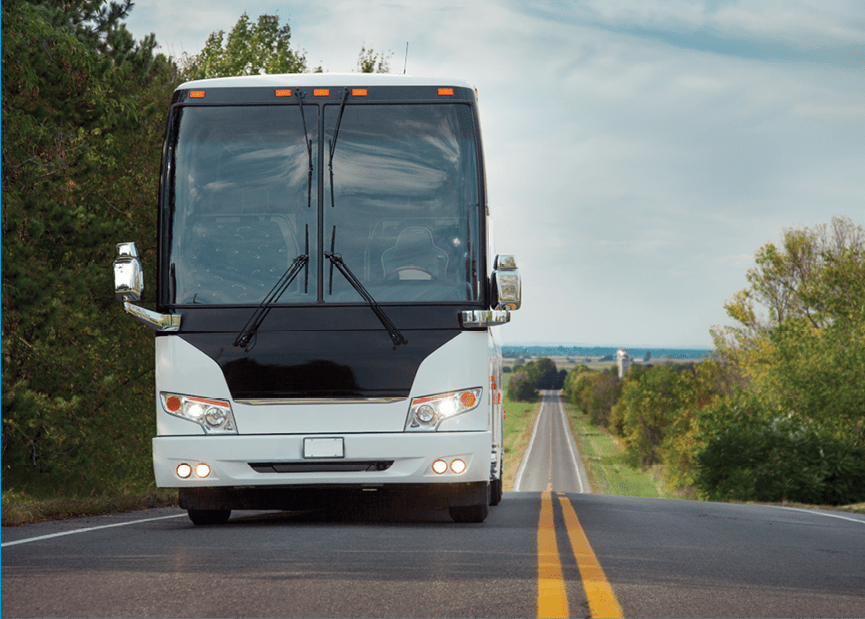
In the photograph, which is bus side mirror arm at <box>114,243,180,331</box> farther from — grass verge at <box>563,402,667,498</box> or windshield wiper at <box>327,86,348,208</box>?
grass verge at <box>563,402,667,498</box>

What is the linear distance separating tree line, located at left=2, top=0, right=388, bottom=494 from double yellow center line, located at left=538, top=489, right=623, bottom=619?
32.4ft

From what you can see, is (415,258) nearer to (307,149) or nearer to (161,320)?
(307,149)

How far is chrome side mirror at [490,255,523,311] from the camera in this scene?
772 cm

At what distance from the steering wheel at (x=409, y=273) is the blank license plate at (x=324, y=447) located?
137 cm

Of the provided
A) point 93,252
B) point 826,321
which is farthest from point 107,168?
point 826,321

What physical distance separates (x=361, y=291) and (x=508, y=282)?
3.93 feet

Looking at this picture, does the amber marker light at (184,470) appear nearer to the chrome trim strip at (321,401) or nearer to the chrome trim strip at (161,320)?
the chrome trim strip at (321,401)

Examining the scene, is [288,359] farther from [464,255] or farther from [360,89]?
[360,89]

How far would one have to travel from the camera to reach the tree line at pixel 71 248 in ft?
49.5

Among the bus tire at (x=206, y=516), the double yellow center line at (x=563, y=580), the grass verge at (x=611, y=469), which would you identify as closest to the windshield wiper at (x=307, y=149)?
the bus tire at (x=206, y=516)

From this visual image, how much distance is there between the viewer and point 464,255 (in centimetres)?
811

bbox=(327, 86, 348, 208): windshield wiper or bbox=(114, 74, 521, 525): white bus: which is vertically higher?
bbox=(327, 86, 348, 208): windshield wiper

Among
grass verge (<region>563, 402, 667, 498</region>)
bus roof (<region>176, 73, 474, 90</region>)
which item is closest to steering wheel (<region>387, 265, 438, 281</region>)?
bus roof (<region>176, 73, 474, 90</region>)

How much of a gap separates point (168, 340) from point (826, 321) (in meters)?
49.0
